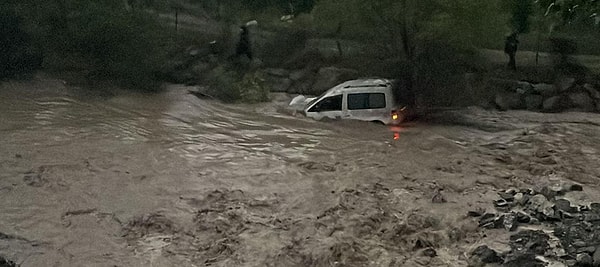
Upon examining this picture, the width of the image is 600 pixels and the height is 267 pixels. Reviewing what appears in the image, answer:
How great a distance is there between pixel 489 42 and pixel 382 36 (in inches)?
121

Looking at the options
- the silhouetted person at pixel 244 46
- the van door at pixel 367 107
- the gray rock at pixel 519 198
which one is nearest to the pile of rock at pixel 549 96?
the van door at pixel 367 107

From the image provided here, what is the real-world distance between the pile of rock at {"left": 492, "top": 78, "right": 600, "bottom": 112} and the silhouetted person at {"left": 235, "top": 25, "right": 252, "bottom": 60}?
9.27 meters

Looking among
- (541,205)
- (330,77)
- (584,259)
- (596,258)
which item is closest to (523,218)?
(541,205)

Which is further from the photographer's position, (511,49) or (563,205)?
(511,49)

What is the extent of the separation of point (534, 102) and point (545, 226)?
10.9m

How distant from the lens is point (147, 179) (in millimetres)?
11844

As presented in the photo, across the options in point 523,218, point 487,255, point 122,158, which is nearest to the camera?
point 487,255

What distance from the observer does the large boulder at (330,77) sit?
825 inches

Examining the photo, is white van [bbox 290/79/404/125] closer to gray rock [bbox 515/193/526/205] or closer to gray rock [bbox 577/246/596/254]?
gray rock [bbox 515/193/526/205]

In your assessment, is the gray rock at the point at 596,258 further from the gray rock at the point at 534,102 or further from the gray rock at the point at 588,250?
the gray rock at the point at 534,102

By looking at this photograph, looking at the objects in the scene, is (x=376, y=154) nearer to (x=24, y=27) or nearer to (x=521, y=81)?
(x=521, y=81)

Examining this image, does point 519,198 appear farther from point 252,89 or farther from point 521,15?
point 521,15

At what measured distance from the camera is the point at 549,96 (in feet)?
65.8

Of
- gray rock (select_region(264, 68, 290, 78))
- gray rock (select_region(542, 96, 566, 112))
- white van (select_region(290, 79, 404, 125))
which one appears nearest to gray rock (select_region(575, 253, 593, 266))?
white van (select_region(290, 79, 404, 125))
